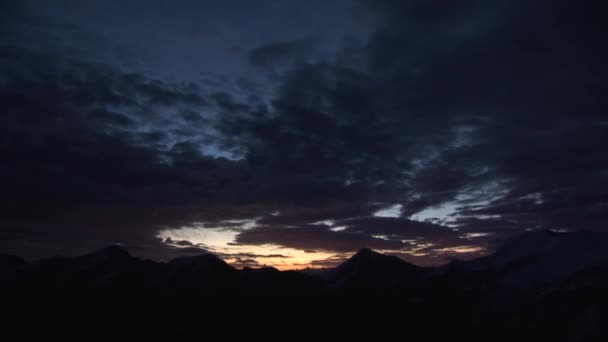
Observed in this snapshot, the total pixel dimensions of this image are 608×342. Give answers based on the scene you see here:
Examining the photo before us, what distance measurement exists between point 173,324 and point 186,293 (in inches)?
1948

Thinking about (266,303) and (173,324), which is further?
(266,303)

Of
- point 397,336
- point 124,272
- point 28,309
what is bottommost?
point 397,336

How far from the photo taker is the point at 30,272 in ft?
607

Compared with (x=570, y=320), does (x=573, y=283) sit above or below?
above

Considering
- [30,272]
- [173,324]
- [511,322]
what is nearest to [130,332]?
[173,324]

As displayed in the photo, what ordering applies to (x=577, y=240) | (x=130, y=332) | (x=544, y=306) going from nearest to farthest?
(x=130, y=332), (x=544, y=306), (x=577, y=240)

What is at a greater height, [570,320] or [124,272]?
[124,272]

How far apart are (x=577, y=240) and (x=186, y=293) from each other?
19999 cm

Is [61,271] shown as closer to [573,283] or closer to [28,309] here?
[28,309]

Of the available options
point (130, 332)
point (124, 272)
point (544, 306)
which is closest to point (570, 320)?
point (544, 306)

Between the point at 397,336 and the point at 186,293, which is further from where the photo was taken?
the point at 186,293

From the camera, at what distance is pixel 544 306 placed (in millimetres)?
154375

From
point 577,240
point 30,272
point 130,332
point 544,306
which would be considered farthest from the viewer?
point 577,240

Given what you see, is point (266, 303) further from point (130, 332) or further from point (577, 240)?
point (577, 240)
